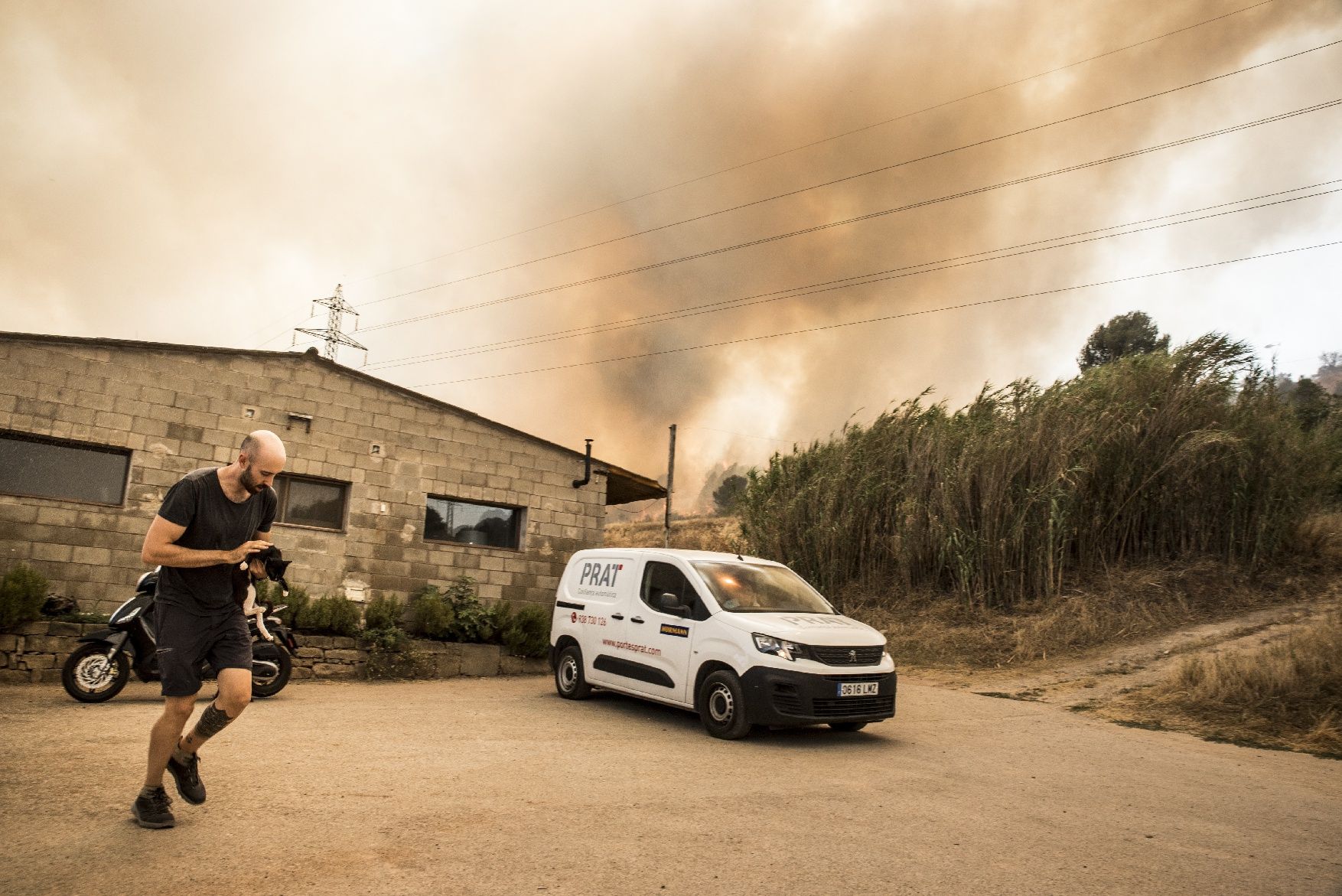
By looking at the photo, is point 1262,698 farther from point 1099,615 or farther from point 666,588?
point 666,588

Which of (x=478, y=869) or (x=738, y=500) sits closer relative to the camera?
(x=478, y=869)

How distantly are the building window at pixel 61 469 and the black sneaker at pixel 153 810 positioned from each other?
30.2ft

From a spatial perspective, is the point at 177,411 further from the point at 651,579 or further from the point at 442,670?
the point at 651,579

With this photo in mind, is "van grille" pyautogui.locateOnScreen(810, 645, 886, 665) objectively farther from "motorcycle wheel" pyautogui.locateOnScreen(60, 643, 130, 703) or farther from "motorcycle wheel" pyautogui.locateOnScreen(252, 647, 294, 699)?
"motorcycle wheel" pyautogui.locateOnScreen(60, 643, 130, 703)

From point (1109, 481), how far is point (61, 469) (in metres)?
16.8

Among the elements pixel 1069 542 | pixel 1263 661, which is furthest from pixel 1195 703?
pixel 1069 542

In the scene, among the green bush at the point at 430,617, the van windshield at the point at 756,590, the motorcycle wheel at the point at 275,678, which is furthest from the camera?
the green bush at the point at 430,617

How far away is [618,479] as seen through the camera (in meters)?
17.3

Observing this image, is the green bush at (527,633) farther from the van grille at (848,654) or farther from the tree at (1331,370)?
the tree at (1331,370)

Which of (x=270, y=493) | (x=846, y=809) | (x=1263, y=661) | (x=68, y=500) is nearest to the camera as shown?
(x=270, y=493)

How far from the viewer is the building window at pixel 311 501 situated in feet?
43.9

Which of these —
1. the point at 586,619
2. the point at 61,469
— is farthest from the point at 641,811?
the point at 61,469

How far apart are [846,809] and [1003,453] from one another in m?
12.4

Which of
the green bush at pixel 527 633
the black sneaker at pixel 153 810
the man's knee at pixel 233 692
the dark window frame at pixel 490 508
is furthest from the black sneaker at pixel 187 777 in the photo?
the dark window frame at pixel 490 508
